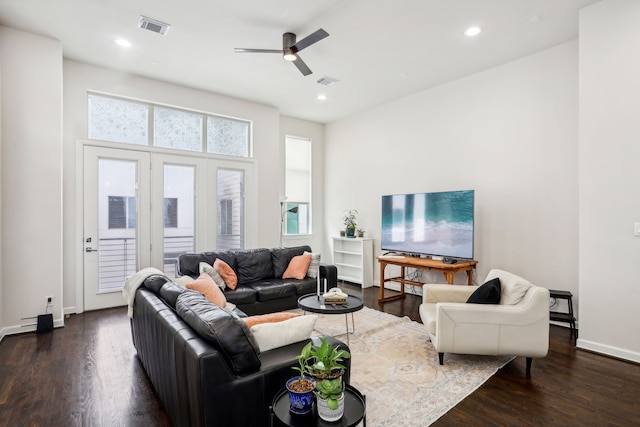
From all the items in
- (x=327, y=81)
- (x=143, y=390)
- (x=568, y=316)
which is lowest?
(x=143, y=390)

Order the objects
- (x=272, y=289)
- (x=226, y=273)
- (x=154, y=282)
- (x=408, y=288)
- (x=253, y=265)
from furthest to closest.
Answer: (x=408, y=288)
(x=253, y=265)
(x=272, y=289)
(x=226, y=273)
(x=154, y=282)

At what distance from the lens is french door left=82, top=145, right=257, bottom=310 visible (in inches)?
186

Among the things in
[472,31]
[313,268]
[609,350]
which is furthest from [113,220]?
[609,350]

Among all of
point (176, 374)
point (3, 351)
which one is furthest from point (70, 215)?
point (176, 374)

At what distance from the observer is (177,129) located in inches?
217

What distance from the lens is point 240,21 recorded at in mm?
3568

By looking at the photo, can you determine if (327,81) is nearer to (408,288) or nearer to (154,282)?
(408,288)

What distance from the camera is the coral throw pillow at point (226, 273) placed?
4242 mm

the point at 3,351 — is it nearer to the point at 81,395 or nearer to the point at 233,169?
the point at 81,395

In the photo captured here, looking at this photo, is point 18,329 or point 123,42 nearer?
point 18,329

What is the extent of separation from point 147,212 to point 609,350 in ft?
19.1

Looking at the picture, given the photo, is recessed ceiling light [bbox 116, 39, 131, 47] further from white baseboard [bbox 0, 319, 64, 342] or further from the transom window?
white baseboard [bbox 0, 319, 64, 342]

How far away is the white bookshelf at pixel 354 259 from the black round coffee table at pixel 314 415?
15.0 feet

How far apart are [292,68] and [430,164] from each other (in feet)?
8.53
